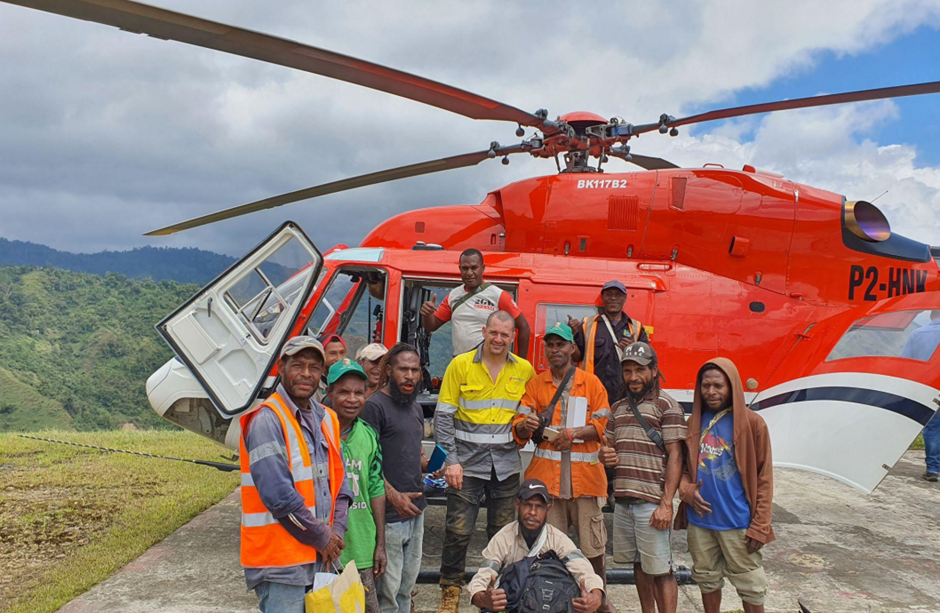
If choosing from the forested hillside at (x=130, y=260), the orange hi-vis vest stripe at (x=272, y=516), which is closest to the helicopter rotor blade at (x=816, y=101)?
the orange hi-vis vest stripe at (x=272, y=516)

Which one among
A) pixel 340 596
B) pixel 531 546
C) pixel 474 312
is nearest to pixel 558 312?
pixel 474 312

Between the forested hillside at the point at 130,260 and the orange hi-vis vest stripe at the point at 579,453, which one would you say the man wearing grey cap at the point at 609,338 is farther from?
the forested hillside at the point at 130,260

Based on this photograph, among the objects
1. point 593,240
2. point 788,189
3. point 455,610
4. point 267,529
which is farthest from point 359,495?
point 788,189

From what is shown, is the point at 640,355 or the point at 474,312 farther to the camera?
the point at 474,312

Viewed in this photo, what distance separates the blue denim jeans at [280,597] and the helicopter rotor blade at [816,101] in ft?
15.9

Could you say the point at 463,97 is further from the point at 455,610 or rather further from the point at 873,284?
the point at 873,284

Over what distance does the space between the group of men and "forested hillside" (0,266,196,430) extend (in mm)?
25514

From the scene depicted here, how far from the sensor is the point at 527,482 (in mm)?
3285

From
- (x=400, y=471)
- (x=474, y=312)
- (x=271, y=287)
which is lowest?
(x=400, y=471)

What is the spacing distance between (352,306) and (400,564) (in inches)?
125

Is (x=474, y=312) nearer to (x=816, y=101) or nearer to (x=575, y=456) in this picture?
(x=575, y=456)

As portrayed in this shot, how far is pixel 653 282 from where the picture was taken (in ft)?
18.6

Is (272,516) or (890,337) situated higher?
(890,337)

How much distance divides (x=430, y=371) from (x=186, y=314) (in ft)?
7.77
